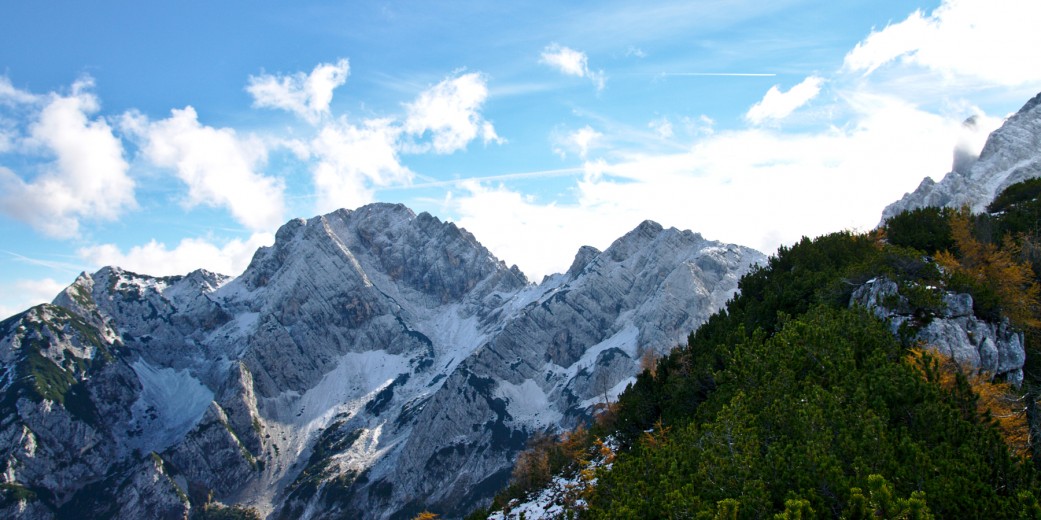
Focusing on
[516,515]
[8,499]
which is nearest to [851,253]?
[516,515]

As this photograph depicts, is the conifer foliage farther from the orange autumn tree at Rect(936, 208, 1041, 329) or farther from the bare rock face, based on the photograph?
the bare rock face

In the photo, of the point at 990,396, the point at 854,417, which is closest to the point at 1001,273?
the point at 990,396

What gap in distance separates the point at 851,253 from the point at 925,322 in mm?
19838

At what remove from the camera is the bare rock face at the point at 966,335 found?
34156 mm

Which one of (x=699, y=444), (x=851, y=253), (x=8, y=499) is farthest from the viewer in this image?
(x=8, y=499)

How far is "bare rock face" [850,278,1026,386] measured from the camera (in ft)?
112

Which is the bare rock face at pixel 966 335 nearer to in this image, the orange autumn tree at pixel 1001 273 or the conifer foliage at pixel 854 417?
the conifer foliage at pixel 854 417

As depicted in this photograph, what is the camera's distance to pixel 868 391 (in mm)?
29188

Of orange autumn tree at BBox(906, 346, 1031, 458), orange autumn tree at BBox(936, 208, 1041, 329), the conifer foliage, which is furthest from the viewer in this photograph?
orange autumn tree at BBox(936, 208, 1041, 329)

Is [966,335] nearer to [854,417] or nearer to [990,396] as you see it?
Result: [990,396]

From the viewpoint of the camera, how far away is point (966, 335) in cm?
3500

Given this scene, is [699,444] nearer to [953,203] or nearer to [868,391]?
[868,391]

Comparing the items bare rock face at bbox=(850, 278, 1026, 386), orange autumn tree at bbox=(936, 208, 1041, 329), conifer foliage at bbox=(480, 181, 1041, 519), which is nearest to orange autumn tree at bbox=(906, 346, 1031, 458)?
conifer foliage at bbox=(480, 181, 1041, 519)

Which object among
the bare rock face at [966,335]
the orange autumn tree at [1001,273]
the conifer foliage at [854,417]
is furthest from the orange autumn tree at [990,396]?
the orange autumn tree at [1001,273]
